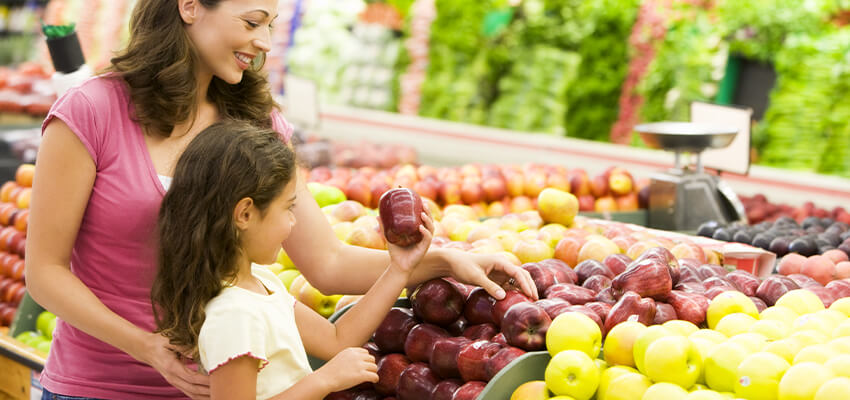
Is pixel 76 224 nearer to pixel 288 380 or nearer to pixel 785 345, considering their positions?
pixel 288 380

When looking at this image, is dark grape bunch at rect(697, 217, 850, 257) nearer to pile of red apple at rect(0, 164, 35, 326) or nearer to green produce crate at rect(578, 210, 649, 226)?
green produce crate at rect(578, 210, 649, 226)

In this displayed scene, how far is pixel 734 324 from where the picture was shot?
6.04 ft

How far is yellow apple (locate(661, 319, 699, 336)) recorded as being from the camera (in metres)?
1.81

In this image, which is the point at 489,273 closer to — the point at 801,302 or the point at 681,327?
the point at 681,327

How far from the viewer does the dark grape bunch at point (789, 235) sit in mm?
2955

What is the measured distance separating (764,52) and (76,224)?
5.31 m

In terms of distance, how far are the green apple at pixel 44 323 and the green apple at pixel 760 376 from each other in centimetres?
271

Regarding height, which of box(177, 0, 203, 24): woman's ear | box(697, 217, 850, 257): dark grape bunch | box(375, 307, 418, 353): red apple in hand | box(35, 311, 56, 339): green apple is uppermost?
box(177, 0, 203, 24): woman's ear

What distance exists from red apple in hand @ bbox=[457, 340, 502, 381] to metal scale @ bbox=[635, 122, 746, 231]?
6.71 ft

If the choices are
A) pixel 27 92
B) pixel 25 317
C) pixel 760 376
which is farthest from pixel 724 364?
pixel 27 92

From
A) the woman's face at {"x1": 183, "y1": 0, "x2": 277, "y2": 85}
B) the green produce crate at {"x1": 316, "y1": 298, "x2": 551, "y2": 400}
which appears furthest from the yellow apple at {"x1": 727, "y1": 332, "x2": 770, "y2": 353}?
the woman's face at {"x1": 183, "y1": 0, "x2": 277, "y2": 85}

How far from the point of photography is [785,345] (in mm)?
1683

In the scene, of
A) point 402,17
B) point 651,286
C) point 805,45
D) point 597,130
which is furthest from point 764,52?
point 651,286

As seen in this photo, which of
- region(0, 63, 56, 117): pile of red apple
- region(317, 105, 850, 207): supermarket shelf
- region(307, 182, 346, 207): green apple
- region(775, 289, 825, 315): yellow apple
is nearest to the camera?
region(775, 289, 825, 315): yellow apple
